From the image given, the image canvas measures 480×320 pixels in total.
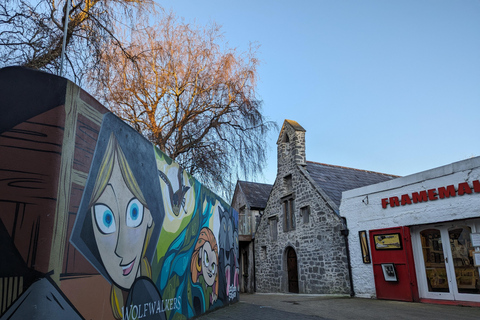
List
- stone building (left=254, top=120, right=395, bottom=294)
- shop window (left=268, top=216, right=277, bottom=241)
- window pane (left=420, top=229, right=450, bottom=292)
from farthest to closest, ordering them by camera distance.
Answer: shop window (left=268, top=216, right=277, bottom=241)
stone building (left=254, top=120, right=395, bottom=294)
window pane (left=420, top=229, right=450, bottom=292)

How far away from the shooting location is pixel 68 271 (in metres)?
2.79

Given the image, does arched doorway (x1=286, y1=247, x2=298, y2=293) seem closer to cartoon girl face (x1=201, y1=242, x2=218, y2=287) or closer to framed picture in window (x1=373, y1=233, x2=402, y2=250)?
framed picture in window (x1=373, y1=233, x2=402, y2=250)

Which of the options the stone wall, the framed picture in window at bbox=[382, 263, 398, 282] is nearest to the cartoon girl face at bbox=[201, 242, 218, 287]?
the framed picture in window at bbox=[382, 263, 398, 282]

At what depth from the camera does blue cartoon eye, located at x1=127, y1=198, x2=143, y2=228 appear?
3775 mm

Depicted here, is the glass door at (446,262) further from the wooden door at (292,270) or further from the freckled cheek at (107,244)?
the freckled cheek at (107,244)

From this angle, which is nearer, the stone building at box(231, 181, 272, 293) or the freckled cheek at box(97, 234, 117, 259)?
the freckled cheek at box(97, 234, 117, 259)

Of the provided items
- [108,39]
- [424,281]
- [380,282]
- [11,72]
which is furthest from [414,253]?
[11,72]

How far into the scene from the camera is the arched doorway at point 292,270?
47.2 feet

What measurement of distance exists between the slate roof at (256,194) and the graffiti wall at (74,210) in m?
15.3

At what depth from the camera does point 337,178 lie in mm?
14789

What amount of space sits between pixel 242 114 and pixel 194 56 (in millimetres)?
2188

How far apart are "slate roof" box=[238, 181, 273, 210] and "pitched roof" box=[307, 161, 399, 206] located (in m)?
5.35

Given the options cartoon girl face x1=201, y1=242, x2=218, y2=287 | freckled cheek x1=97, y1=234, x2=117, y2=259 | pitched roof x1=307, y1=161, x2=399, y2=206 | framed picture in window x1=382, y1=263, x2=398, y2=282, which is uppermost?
pitched roof x1=307, y1=161, x2=399, y2=206

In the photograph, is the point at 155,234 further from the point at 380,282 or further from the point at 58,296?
the point at 380,282
